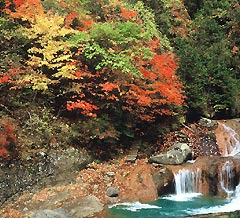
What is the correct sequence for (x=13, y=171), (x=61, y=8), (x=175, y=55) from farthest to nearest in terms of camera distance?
1. (x=175, y=55)
2. (x=61, y=8)
3. (x=13, y=171)

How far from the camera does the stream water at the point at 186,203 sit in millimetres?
11672

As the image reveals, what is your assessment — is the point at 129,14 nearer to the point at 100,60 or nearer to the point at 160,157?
the point at 100,60

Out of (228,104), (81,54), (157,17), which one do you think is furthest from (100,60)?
(157,17)

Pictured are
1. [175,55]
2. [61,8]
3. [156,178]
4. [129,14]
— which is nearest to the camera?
[156,178]

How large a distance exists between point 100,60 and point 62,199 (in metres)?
5.84

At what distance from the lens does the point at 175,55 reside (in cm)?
2017

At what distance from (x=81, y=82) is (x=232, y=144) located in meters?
8.22

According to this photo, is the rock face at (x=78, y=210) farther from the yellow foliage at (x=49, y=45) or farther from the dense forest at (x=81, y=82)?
the yellow foliage at (x=49, y=45)

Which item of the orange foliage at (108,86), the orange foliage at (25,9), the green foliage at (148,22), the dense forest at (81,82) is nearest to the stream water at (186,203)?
the dense forest at (81,82)

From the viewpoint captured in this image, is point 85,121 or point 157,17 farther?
point 157,17

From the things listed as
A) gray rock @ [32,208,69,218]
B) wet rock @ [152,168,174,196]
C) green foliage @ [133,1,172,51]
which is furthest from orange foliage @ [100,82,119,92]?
green foliage @ [133,1,172,51]

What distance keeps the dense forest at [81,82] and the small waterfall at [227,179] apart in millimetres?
3742

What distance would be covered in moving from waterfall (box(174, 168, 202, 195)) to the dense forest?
2.92m

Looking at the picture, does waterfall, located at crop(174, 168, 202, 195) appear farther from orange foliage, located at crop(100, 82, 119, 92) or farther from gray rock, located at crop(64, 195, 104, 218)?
orange foliage, located at crop(100, 82, 119, 92)
